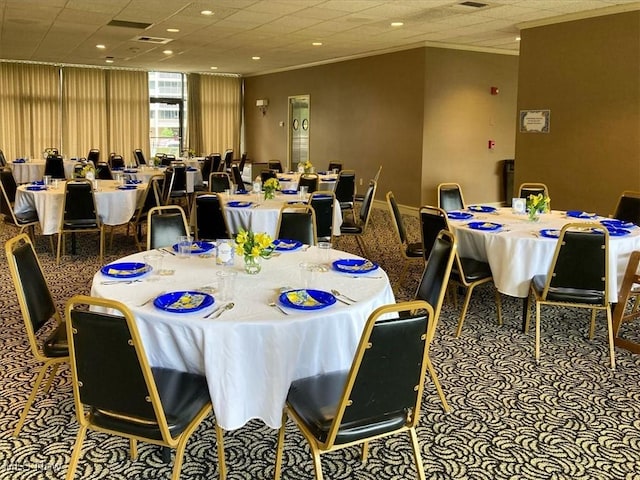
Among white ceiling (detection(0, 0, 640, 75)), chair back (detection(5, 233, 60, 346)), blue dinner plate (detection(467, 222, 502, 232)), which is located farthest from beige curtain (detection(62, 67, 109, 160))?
chair back (detection(5, 233, 60, 346))

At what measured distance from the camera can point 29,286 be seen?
10.1 ft

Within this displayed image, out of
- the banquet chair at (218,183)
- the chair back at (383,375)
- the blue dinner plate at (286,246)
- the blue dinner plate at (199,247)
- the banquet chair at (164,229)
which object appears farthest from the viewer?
the banquet chair at (218,183)

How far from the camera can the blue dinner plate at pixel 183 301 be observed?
2.67m

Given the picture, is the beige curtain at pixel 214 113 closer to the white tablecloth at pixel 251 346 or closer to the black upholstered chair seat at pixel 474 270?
the black upholstered chair seat at pixel 474 270

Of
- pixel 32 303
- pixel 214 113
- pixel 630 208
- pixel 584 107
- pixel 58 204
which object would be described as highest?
pixel 214 113

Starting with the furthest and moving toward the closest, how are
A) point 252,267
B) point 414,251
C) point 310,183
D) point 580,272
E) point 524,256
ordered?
1. point 310,183
2. point 414,251
3. point 524,256
4. point 580,272
5. point 252,267

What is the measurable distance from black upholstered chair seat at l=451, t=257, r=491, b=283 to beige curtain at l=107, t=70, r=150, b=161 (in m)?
13.2

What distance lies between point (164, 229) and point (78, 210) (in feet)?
9.58

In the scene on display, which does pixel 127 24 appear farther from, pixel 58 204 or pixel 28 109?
pixel 28 109

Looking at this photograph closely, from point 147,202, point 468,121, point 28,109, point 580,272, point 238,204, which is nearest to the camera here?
point 580,272

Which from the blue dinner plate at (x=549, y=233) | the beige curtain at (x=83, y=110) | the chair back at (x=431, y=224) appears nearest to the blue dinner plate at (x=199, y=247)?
the chair back at (x=431, y=224)

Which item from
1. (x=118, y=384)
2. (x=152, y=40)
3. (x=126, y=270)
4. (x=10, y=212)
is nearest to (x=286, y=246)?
(x=126, y=270)

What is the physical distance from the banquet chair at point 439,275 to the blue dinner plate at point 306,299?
61 centimetres

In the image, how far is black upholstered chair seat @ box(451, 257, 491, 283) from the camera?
186 inches
